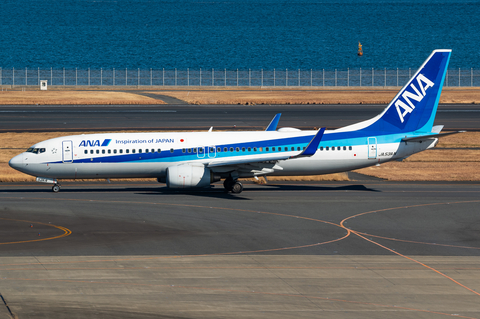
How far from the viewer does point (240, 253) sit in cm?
2808

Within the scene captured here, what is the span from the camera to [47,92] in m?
111

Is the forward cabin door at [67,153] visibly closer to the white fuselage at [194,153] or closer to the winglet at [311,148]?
the white fuselage at [194,153]

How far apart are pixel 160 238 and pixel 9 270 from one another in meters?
7.99

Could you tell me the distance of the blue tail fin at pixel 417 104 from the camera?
46.8m

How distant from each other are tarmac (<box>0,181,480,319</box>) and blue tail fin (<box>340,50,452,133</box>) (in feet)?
16.7

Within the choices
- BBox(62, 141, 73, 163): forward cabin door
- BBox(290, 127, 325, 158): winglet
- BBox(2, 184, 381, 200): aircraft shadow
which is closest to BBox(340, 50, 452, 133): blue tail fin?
BBox(2, 184, 381, 200): aircraft shadow

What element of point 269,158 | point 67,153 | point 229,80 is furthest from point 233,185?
point 229,80

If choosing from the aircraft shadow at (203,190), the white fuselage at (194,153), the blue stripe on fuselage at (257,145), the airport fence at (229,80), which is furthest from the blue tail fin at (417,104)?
the airport fence at (229,80)

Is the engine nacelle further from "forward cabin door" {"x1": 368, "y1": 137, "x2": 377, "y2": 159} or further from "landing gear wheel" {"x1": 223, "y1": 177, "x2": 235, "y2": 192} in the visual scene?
"forward cabin door" {"x1": 368, "y1": 137, "x2": 377, "y2": 159}

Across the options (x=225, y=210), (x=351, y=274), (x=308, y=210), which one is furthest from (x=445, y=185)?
(x=351, y=274)

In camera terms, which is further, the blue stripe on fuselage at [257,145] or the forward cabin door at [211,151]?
the forward cabin door at [211,151]

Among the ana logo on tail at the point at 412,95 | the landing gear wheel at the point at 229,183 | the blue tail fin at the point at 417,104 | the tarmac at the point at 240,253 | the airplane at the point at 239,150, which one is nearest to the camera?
the tarmac at the point at 240,253

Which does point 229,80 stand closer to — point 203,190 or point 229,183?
point 203,190

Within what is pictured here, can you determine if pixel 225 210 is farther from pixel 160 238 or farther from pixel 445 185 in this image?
pixel 445 185
